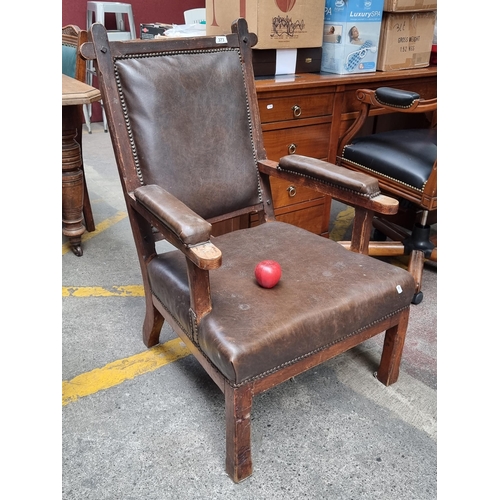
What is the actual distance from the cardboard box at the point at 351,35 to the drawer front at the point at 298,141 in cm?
32

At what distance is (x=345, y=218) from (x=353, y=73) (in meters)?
0.99

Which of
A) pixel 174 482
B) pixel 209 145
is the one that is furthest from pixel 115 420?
pixel 209 145

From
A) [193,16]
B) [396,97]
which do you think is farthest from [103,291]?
[193,16]

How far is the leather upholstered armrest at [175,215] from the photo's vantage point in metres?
1.15

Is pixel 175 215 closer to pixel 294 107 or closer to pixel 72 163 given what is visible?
pixel 294 107

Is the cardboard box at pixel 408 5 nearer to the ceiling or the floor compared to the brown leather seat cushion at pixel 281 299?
nearer to the ceiling

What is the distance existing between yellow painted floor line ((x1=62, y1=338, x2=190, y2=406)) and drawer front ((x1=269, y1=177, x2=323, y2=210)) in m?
0.86

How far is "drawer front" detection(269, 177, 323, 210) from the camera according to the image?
2326mm

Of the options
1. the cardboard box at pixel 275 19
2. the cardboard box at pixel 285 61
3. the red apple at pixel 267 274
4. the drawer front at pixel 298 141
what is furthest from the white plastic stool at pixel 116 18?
the red apple at pixel 267 274

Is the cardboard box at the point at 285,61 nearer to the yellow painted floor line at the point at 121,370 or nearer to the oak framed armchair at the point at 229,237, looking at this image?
the oak framed armchair at the point at 229,237

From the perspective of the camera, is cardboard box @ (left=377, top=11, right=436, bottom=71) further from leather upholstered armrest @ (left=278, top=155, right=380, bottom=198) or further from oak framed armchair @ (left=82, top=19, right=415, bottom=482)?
leather upholstered armrest @ (left=278, top=155, right=380, bottom=198)

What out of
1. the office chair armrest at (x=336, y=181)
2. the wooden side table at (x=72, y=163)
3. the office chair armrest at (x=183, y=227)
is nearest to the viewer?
the office chair armrest at (x=183, y=227)

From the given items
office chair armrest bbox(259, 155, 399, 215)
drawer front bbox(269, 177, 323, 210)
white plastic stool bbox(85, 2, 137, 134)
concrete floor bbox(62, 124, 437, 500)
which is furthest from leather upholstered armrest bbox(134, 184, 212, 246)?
white plastic stool bbox(85, 2, 137, 134)

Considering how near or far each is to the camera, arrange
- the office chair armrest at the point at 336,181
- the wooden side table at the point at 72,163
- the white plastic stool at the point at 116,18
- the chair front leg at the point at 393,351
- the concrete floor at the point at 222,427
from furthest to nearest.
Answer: the white plastic stool at the point at 116,18 → the wooden side table at the point at 72,163 → the chair front leg at the point at 393,351 → the office chair armrest at the point at 336,181 → the concrete floor at the point at 222,427
